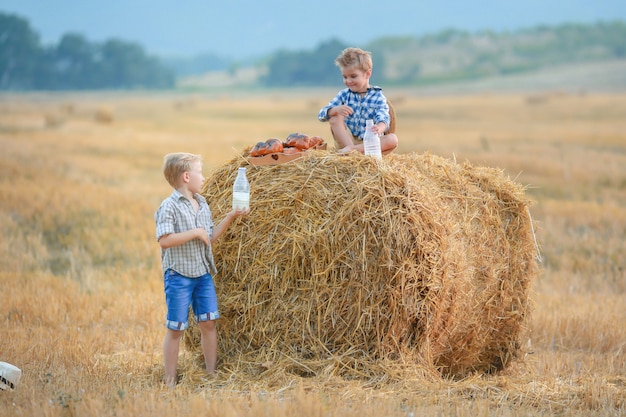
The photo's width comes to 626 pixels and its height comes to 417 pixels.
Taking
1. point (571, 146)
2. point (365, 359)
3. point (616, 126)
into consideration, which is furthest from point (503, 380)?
point (616, 126)

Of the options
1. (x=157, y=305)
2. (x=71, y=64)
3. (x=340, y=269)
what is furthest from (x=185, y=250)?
(x=71, y=64)

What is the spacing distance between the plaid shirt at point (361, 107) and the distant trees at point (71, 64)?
100183mm

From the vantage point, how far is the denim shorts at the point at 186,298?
6.56 meters

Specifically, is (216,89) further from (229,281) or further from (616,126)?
(229,281)

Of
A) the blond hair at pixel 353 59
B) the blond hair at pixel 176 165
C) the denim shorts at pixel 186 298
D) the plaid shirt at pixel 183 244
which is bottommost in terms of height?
the denim shorts at pixel 186 298

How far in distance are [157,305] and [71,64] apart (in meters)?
104

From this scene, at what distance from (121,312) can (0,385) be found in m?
3.38

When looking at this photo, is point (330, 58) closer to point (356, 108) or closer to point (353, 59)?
point (356, 108)

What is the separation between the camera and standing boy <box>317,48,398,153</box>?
753 cm

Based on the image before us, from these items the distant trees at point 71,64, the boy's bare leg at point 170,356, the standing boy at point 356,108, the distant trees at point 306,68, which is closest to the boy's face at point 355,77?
the standing boy at point 356,108

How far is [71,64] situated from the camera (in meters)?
108

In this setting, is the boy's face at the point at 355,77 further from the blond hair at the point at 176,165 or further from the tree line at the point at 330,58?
the tree line at the point at 330,58

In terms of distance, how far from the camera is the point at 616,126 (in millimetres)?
37156

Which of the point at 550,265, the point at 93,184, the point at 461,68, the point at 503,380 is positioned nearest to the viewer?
the point at 503,380
